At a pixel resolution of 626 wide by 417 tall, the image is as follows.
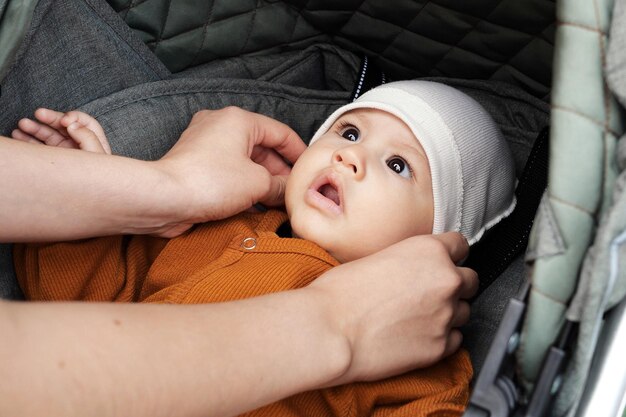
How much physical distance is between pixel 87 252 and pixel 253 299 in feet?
1.30

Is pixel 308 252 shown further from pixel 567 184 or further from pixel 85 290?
pixel 567 184

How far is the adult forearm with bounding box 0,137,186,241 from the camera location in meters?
0.85

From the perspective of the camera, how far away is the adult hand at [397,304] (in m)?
0.78

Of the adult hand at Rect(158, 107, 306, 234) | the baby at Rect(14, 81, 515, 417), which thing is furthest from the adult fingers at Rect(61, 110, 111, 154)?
the adult hand at Rect(158, 107, 306, 234)

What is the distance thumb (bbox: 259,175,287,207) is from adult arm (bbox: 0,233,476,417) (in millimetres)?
309

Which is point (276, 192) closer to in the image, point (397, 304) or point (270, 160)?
point (270, 160)

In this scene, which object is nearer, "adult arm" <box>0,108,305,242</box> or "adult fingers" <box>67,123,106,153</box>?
"adult arm" <box>0,108,305,242</box>

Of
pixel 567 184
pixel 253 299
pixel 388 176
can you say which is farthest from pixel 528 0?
pixel 253 299

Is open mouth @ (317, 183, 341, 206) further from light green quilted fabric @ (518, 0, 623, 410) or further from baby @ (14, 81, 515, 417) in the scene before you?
light green quilted fabric @ (518, 0, 623, 410)

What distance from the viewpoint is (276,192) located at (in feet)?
3.75

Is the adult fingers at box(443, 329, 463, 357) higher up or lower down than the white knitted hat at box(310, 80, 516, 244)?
lower down

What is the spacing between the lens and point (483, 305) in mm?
1165

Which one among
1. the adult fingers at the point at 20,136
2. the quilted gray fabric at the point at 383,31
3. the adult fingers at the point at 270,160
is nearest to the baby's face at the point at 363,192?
the adult fingers at the point at 270,160

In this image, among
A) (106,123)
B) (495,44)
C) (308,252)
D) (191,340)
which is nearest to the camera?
(191,340)
